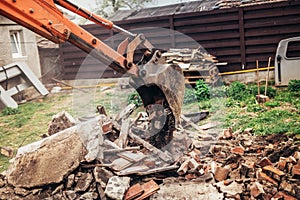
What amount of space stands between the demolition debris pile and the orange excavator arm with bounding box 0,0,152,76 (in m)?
0.78

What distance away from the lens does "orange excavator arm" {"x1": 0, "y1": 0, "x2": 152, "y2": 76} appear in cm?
321

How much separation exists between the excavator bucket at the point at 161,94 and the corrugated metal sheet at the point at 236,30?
16.4ft

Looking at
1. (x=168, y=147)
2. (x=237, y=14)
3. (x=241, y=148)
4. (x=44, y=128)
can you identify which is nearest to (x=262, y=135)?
(x=241, y=148)

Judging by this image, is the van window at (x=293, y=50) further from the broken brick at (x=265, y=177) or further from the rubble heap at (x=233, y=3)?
the broken brick at (x=265, y=177)

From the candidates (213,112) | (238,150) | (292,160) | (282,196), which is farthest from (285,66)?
(282,196)

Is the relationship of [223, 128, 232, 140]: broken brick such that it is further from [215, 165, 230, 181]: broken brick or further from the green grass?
[215, 165, 230, 181]: broken brick

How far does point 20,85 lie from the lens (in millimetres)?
8391

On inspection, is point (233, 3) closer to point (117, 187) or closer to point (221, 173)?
point (221, 173)

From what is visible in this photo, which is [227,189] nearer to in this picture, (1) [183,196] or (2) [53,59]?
(1) [183,196]

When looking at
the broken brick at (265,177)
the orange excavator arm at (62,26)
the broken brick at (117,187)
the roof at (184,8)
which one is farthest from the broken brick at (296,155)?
the roof at (184,8)

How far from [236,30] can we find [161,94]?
5.29m

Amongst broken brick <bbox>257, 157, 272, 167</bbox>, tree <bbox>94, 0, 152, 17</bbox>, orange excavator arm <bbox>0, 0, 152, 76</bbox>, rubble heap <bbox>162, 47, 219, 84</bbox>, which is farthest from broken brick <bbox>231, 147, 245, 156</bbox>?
tree <bbox>94, 0, 152, 17</bbox>

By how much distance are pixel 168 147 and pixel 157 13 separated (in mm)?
6447

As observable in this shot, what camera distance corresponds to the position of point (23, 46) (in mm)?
9469
